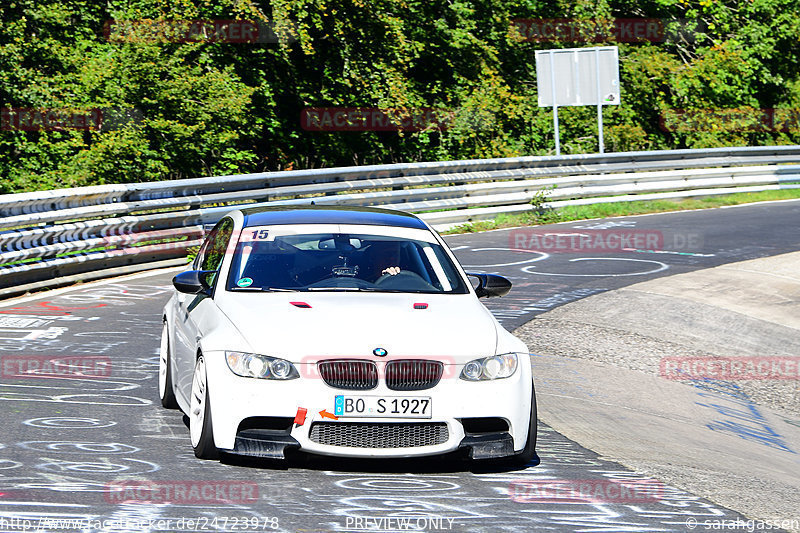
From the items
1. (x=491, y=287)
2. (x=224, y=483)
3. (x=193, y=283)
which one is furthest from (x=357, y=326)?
(x=491, y=287)

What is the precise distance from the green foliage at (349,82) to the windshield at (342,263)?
16.8m

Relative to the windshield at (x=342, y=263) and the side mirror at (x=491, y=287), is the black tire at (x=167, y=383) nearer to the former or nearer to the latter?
the windshield at (x=342, y=263)

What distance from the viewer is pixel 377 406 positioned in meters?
6.24

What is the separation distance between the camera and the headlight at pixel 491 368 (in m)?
6.45

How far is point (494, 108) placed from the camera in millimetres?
32500

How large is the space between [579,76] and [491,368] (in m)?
23.4

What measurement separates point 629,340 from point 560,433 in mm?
4119

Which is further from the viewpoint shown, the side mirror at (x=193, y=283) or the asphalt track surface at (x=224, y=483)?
the side mirror at (x=193, y=283)

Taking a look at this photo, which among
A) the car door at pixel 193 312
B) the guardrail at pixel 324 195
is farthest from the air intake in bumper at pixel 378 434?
the guardrail at pixel 324 195

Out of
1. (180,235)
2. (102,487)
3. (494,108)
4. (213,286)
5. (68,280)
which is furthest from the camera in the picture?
(494,108)

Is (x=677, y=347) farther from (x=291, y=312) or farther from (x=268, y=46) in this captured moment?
(x=268, y=46)

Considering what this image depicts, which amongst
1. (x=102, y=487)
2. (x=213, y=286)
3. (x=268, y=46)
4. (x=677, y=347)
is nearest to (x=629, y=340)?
(x=677, y=347)

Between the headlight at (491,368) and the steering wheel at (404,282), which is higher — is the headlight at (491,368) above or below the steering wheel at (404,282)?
below

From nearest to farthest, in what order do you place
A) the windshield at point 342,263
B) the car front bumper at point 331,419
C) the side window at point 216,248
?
the car front bumper at point 331,419, the windshield at point 342,263, the side window at point 216,248
